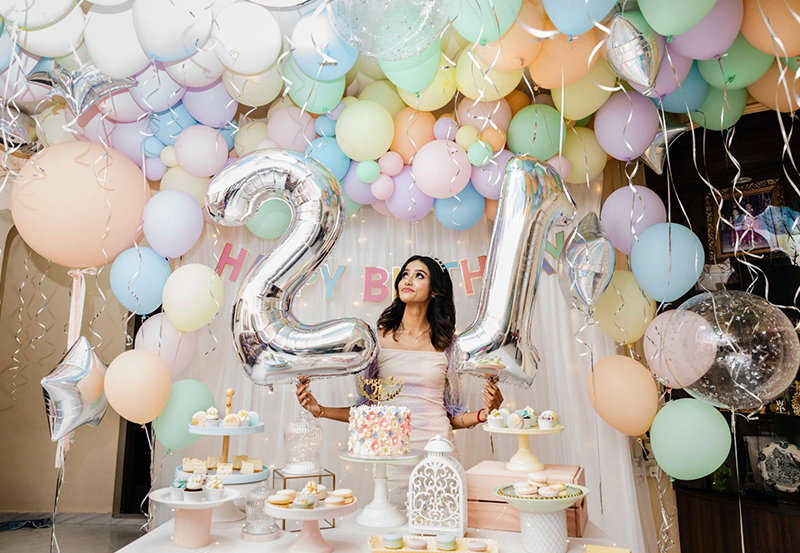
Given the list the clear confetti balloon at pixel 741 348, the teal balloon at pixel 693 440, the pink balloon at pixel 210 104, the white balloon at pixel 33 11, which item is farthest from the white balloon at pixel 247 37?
the teal balloon at pixel 693 440

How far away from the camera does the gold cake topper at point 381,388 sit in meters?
2.24

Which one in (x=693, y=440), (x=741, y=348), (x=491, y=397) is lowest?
(x=693, y=440)

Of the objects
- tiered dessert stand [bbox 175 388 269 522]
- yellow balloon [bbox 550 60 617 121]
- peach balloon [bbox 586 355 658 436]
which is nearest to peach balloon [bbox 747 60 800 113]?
yellow balloon [bbox 550 60 617 121]

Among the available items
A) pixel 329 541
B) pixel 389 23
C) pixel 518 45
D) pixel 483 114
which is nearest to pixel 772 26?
pixel 518 45

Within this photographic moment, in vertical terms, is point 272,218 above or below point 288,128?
below

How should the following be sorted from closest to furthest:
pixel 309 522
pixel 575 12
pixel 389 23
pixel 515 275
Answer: pixel 515 275 < pixel 389 23 < pixel 309 522 < pixel 575 12

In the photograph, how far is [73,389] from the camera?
5.72 ft

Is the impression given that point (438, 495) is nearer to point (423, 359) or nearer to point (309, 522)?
point (309, 522)

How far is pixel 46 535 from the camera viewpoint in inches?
137

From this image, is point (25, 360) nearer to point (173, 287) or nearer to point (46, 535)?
point (46, 535)

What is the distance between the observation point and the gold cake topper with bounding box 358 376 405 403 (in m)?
2.24

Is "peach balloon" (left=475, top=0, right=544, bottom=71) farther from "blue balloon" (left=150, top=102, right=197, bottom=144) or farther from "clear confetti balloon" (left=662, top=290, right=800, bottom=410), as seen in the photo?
"blue balloon" (left=150, top=102, right=197, bottom=144)

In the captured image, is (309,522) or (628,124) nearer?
(309,522)

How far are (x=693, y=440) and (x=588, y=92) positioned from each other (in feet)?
3.99
